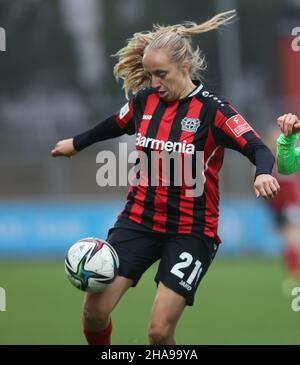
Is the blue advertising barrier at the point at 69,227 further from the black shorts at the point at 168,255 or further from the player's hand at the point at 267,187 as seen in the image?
the player's hand at the point at 267,187

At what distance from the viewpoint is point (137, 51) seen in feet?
21.6

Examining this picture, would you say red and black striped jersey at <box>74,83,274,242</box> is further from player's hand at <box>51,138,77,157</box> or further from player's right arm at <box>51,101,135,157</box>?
player's hand at <box>51,138,77,157</box>

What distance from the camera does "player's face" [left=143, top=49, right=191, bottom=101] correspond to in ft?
19.7

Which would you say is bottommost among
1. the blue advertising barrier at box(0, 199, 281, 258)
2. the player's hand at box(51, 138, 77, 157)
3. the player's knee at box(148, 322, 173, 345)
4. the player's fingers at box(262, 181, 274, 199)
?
the blue advertising barrier at box(0, 199, 281, 258)

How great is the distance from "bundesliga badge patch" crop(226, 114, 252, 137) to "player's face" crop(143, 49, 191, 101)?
0.41 meters

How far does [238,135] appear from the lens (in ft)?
19.4

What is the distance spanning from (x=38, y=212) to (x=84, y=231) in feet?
2.81

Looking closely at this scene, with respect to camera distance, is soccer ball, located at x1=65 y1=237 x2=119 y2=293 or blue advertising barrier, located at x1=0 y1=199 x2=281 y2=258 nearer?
soccer ball, located at x1=65 y1=237 x2=119 y2=293

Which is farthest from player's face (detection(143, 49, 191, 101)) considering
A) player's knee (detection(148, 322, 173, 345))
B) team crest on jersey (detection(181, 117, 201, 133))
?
player's knee (detection(148, 322, 173, 345))

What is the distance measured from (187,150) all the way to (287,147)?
2.08 ft

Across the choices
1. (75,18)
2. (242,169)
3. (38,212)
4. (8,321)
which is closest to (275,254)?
(242,169)

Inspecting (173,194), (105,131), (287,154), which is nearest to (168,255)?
(173,194)

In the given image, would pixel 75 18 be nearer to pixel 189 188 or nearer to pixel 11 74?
pixel 11 74
